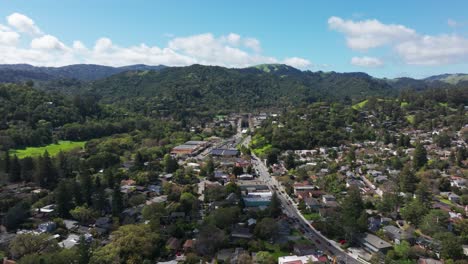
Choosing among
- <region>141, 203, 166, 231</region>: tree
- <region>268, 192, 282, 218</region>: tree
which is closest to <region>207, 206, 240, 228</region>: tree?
<region>268, 192, 282, 218</region>: tree

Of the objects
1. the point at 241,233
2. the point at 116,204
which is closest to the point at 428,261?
the point at 241,233

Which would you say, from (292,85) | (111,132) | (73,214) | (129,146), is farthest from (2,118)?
(292,85)

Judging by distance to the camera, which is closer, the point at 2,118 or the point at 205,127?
the point at 2,118

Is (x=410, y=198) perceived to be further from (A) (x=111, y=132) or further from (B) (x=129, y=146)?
(A) (x=111, y=132)

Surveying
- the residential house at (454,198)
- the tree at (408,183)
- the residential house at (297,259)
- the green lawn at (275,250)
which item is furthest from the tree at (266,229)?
the residential house at (454,198)

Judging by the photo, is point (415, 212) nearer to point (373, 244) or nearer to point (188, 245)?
point (373, 244)

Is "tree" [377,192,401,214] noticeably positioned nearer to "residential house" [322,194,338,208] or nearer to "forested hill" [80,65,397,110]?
"residential house" [322,194,338,208]
